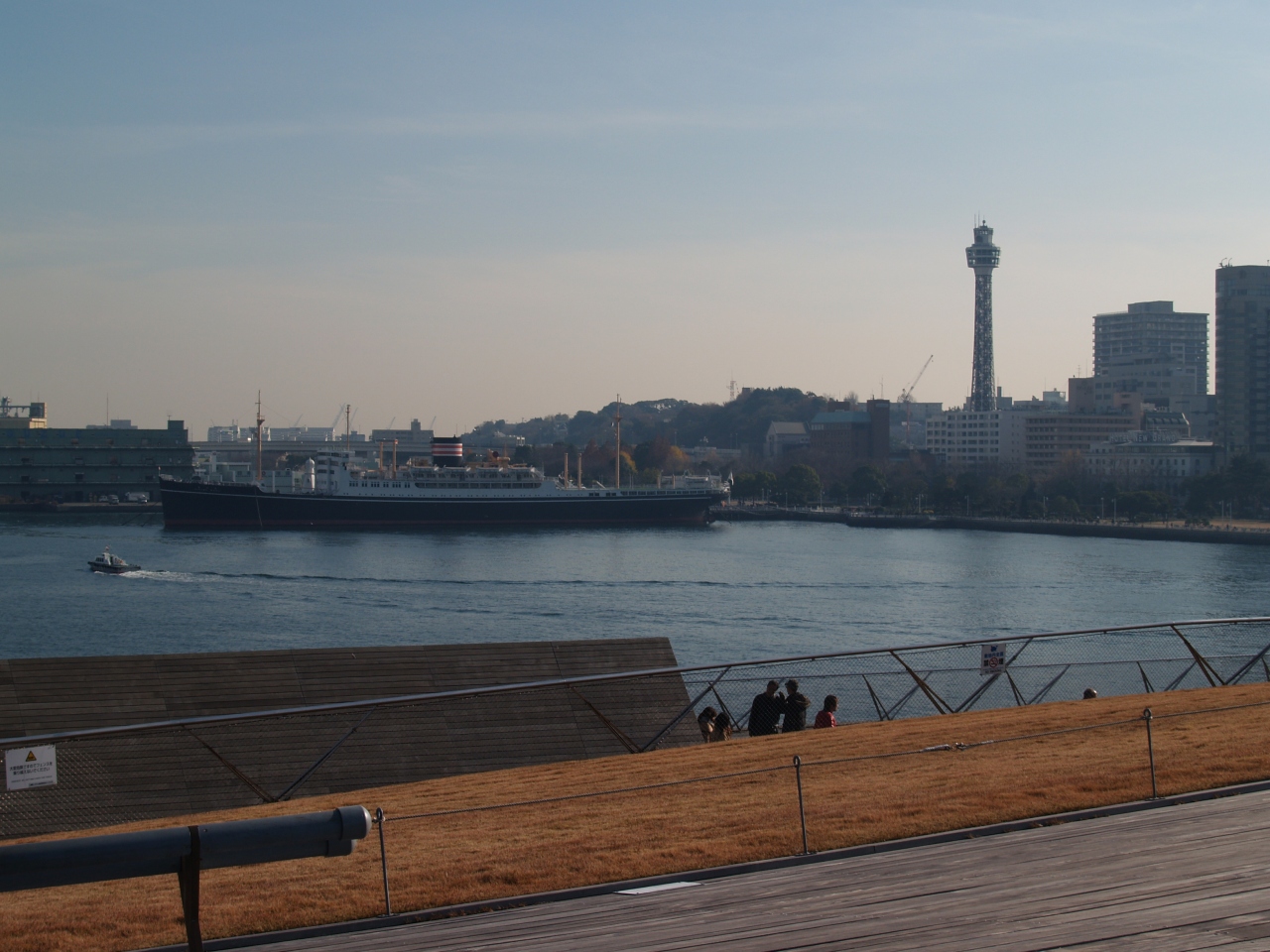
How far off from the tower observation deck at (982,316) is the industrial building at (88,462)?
301ft

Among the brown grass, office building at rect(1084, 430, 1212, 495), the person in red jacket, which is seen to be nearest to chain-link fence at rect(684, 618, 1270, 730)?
the person in red jacket

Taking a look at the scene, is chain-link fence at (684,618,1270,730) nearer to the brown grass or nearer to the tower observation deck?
the brown grass

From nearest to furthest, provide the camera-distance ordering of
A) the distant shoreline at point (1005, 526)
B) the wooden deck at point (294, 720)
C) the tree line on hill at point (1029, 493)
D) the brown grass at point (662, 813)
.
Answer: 1. the brown grass at point (662, 813)
2. the wooden deck at point (294, 720)
3. the distant shoreline at point (1005, 526)
4. the tree line on hill at point (1029, 493)

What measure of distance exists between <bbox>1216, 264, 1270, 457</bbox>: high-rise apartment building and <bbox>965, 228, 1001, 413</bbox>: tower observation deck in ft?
93.2

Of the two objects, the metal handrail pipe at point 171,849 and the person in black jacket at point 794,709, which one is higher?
the metal handrail pipe at point 171,849

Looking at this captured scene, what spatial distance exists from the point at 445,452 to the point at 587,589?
1641 inches

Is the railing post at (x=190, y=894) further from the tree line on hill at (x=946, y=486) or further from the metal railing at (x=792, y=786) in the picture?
the tree line on hill at (x=946, y=486)

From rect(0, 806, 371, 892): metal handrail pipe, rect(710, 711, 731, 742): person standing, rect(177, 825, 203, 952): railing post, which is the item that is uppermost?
rect(0, 806, 371, 892): metal handrail pipe

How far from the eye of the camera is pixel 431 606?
40.2m

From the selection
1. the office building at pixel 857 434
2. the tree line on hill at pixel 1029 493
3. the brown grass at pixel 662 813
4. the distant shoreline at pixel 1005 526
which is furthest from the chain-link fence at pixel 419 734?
the office building at pixel 857 434

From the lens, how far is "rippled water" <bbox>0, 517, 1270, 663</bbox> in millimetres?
34000

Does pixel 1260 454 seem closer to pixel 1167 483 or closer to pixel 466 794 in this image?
pixel 1167 483

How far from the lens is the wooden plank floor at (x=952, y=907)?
494 centimetres

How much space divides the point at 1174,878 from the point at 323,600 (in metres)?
38.1
